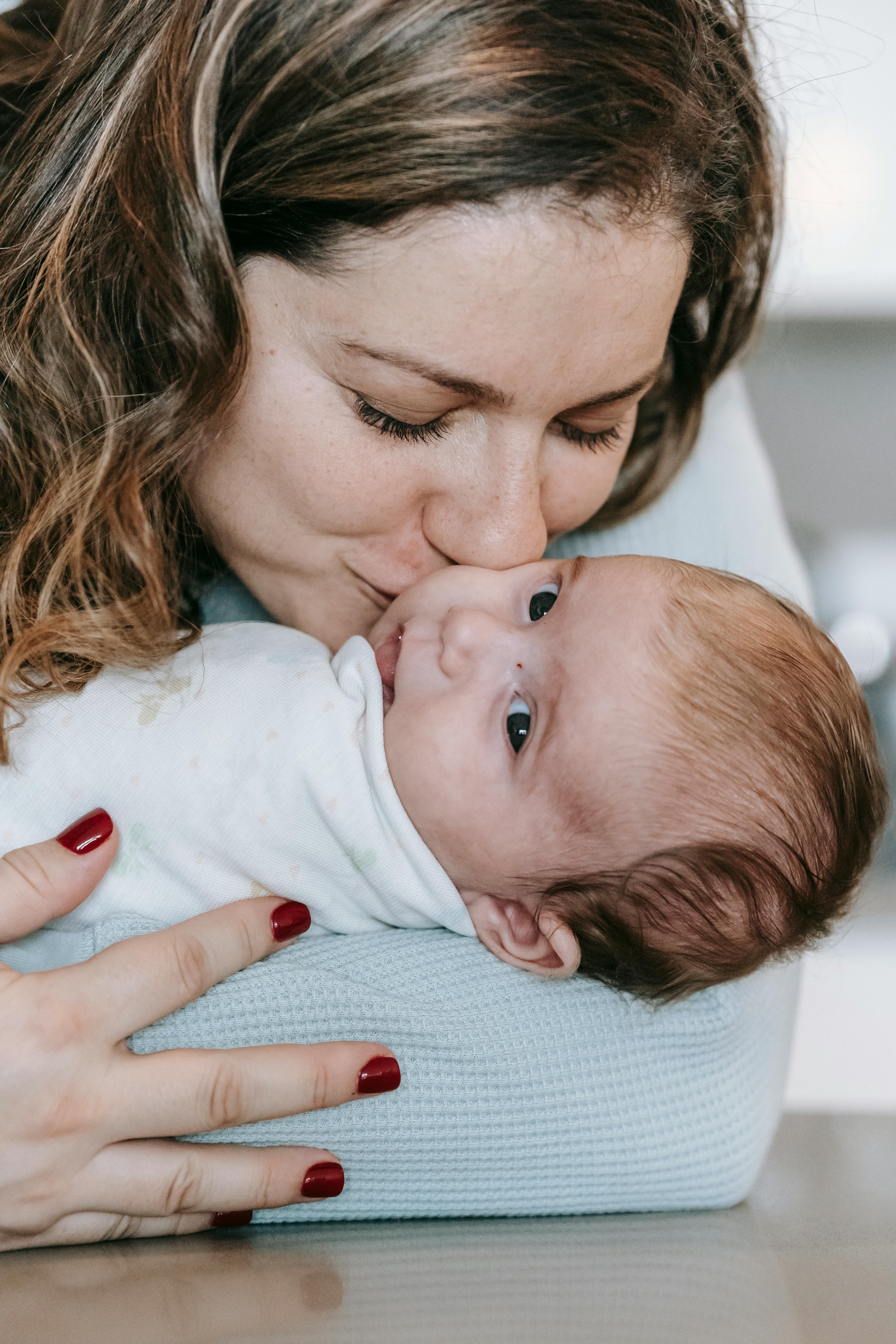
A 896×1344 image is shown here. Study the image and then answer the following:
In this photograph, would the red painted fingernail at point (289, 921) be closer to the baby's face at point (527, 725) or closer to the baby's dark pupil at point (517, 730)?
the baby's face at point (527, 725)

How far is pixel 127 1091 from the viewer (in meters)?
0.88

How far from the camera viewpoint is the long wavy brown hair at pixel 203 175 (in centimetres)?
94

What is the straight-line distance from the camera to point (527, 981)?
42.6 inches

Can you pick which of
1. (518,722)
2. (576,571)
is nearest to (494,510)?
(576,571)

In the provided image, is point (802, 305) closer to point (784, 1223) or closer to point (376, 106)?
point (376, 106)

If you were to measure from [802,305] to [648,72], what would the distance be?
1.49 meters

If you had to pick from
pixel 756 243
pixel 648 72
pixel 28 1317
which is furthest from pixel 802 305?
pixel 28 1317

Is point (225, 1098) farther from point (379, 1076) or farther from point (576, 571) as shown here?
point (576, 571)

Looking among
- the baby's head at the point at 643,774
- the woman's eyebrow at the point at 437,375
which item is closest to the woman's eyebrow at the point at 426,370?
the woman's eyebrow at the point at 437,375

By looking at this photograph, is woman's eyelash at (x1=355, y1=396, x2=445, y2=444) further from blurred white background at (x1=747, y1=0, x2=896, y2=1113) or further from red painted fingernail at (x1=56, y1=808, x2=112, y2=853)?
blurred white background at (x1=747, y1=0, x2=896, y2=1113)

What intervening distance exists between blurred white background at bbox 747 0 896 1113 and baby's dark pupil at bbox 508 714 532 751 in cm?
80

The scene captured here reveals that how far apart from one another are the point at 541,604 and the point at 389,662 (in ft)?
0.52

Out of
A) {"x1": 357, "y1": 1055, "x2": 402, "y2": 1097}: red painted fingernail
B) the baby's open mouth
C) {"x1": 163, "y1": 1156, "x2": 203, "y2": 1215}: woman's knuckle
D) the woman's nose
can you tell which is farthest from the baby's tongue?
{"x1": 163, "y1": 1156, "x2": 203, "y2": 1215}: woman's knuckle

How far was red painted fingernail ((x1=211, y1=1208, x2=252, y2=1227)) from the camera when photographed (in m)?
0.95
